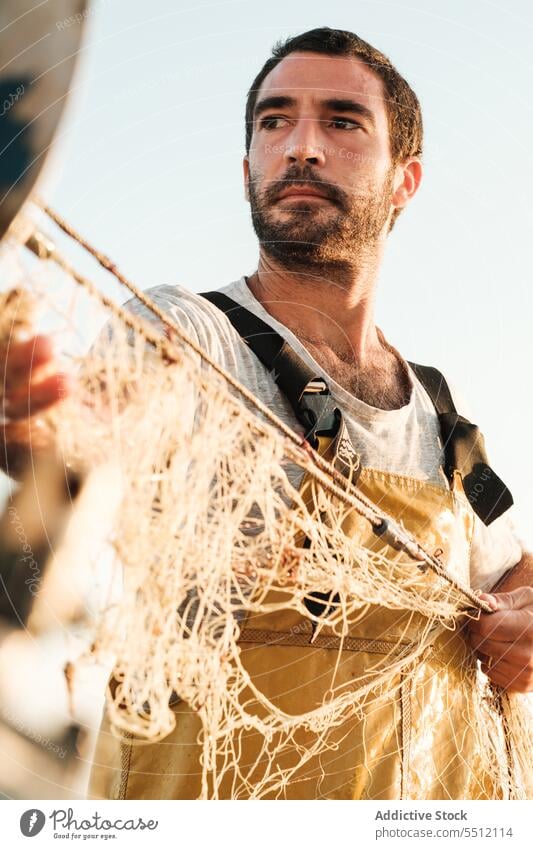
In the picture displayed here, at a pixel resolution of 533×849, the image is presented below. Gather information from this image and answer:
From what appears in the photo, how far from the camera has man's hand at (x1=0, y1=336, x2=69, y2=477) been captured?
0.55 meters

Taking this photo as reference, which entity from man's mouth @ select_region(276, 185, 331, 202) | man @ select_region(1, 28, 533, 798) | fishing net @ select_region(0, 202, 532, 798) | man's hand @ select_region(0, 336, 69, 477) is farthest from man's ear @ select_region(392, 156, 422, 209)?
man's hand @ select_region(0, 336, 69, 477)

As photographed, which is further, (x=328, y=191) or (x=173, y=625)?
(x=328, y=191)

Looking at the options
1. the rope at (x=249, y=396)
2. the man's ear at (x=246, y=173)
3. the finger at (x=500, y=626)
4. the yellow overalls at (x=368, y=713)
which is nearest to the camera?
the rope at (x=249, y=396)

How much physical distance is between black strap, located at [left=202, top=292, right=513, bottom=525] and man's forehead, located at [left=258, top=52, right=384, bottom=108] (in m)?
0.22

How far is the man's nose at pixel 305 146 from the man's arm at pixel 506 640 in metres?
0.40

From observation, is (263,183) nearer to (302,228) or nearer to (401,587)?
(302,228)

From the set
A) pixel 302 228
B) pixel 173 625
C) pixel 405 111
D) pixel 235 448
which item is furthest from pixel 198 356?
pixel 405 111

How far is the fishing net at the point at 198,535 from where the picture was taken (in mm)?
542

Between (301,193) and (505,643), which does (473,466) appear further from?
(301,193)

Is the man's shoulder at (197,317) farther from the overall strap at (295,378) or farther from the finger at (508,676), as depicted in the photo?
the finger at (508,676)

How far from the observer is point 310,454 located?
2.06 feet

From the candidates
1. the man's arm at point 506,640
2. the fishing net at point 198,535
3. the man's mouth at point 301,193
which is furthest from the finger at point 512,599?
the man's mouth at point 301,193

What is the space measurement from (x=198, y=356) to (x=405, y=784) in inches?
14.5

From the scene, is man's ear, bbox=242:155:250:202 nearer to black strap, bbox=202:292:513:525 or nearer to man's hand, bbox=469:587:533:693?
black strap, bbox=202:292:513:525
